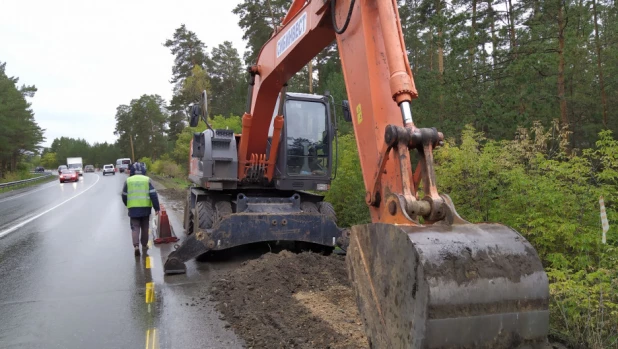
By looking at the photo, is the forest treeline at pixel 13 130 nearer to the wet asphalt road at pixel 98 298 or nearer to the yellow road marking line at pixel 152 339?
the wet asphalt road at pixel 98 298

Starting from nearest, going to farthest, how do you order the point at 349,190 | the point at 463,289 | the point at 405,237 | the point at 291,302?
the point at 463,289 → the point at 405,237 → the point at 291,302 → the point at 349,190

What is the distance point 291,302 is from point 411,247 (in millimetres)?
3379

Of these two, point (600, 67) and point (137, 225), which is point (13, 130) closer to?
point (137, 225)

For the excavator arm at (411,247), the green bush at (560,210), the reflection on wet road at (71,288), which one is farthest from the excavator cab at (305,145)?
the excavator arm at (411,247)

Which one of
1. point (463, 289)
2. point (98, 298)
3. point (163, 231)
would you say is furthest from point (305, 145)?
point (463, 289)

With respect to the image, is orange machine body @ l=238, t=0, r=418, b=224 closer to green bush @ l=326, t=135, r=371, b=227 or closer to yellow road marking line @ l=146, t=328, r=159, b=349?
yellow road marking line @ l=146, t=328, r=159, b=349

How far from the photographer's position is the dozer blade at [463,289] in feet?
7.84

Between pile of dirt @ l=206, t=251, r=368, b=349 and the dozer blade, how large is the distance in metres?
1.82

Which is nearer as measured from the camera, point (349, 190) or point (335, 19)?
point (335, 19)

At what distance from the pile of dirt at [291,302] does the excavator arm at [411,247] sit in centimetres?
160

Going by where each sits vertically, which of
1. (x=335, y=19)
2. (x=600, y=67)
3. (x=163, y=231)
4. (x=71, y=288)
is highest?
(x=600, y=67)

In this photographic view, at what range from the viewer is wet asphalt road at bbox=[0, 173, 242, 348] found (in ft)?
15.9

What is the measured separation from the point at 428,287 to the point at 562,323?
3.57 meters

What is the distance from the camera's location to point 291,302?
557cm
